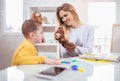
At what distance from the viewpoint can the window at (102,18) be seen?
2350 mm

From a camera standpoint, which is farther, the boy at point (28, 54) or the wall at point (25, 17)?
the wall at point (25, 17)

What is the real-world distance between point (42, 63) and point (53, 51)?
1.24m

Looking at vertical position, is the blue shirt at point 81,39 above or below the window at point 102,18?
below

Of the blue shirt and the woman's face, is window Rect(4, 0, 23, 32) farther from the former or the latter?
the blue shirt

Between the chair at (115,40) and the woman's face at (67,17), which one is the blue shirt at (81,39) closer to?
the woman's face at (67,17)

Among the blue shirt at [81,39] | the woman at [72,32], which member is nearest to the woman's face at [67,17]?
the woman at [72,32]

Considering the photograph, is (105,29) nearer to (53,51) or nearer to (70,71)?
(53,51)

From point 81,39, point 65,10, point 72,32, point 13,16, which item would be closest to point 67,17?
point 65,10

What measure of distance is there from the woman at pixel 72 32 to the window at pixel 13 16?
0.64 metres

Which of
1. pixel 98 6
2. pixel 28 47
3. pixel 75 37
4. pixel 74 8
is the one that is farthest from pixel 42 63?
pixel 98 6

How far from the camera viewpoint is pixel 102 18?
236 cm

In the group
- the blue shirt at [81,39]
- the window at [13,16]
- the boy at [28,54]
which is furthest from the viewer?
the window at [13,16]

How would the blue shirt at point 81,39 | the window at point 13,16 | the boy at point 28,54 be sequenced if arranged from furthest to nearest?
the window at point 13,16 < the blue shirt at point 81,39 < the boy at point 28,54

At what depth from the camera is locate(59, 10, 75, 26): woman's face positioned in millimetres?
2299
